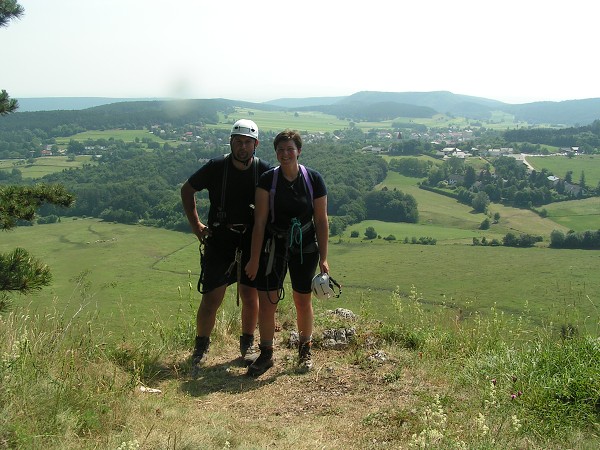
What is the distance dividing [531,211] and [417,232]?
2062 cm

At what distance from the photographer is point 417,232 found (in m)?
59.7

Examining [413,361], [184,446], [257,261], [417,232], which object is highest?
[257,261]

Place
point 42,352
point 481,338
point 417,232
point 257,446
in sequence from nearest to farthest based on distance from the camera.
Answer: point 257,446 → point 42,352 → point 481,338 → point 417,232

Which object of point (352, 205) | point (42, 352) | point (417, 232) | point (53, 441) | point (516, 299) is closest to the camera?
point (53, 441)

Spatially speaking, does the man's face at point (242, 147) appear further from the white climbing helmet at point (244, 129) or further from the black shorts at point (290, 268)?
the black shorts at point (290, 268)

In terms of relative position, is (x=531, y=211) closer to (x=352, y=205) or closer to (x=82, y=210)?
(x=352, y=205)

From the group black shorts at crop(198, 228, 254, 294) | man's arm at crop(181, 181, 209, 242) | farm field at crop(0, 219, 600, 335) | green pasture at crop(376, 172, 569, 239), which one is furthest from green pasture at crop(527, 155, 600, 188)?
man's arm at crop(181, 181, 209, 242)

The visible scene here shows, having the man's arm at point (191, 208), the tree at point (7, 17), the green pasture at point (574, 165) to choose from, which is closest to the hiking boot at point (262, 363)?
the man's arm at point (191, 208)

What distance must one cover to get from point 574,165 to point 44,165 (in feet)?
301

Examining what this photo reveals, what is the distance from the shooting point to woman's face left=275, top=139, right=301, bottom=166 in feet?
13.1

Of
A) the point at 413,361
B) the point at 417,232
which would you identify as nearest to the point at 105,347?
the point at 413,361

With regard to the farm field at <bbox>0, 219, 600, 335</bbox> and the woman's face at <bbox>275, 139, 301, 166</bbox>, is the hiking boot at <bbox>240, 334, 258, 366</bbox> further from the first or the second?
the farm field at <bbox>0, 219, 600, 335</bbox>

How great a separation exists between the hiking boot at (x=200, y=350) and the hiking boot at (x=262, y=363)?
485 millimetres

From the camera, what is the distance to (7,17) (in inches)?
229
